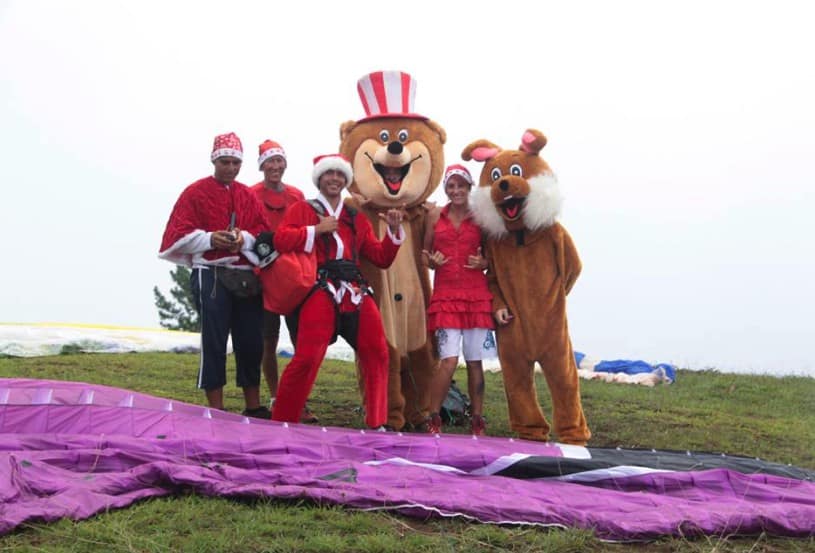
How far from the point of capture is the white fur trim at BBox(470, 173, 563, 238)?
16.7 ft

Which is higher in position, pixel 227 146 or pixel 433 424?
pixel 227 146

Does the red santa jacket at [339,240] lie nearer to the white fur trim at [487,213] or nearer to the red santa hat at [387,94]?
the white fur trim at [487,213]

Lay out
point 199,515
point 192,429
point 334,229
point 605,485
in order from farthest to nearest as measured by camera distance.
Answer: point 334,229 → point 192,429 → point 605,485 → point 199,515

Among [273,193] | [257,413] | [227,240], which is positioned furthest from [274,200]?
[257,413]

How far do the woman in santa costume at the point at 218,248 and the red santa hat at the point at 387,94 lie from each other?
96cm

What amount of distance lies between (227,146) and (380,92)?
1106 millimetres

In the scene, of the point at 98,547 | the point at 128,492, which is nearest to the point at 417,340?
the point at 128,492

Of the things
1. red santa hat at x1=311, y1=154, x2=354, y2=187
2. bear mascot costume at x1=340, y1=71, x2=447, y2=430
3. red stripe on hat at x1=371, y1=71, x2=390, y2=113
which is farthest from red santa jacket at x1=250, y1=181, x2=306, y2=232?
red stripe on hat at x1=371, y1=71, x2=390, y2=113

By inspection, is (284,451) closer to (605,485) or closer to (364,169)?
(605,485)

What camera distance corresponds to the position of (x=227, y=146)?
5.24 meters

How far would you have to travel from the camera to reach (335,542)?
2863 mm

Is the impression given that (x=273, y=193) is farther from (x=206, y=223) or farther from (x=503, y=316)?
(x=503, y=316)

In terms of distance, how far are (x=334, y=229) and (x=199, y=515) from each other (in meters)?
2.20

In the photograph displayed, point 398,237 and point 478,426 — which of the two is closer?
point 398,237
